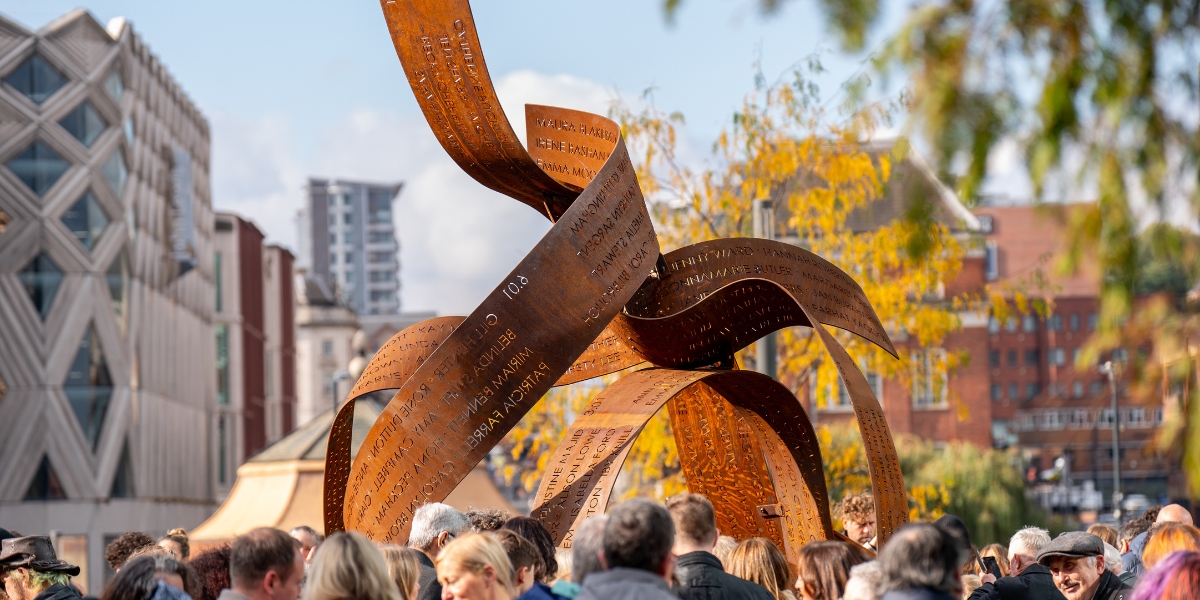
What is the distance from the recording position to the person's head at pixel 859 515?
33.5 ft

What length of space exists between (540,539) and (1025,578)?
2454 mm

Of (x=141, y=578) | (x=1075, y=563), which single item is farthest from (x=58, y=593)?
(x=1075, y=563)

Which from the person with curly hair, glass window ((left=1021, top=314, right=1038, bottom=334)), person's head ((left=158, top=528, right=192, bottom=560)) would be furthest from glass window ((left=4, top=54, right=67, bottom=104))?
glass window ((left=1021, top=314, right=1038, bottom=334))

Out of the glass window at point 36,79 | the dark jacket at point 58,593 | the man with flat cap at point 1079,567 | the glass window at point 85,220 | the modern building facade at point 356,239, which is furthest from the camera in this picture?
the modern building facade at point 356,239

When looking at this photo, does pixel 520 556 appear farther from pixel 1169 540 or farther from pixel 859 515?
pixel 859 515

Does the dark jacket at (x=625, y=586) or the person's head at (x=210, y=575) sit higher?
the dark jacket at (x=625, y=586)

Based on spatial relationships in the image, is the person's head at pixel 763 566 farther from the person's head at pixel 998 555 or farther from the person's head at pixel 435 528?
the person's head at pixel 998 555

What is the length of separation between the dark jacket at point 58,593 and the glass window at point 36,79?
39.1 m

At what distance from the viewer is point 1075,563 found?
7.57m

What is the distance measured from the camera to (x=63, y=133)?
43.3 meters

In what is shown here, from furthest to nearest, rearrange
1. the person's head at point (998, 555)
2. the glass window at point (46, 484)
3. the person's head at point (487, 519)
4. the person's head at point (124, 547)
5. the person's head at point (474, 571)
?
the glass window at point (46, 484), the person's head at point (998, 555), the person's head at point (124, 547), the person's head at point (487, 519), the person's head at point (474, 571)

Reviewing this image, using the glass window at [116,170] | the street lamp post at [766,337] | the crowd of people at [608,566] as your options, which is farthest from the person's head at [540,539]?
the glass window at [116,170]

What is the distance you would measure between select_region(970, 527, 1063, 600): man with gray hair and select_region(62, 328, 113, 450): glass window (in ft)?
131

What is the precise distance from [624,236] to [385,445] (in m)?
2.01
